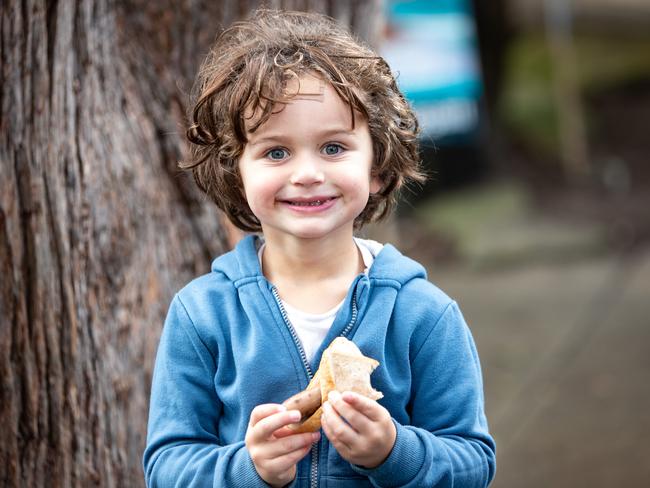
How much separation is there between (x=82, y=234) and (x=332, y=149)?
3.05 ft

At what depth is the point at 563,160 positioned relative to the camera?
33.0 ft

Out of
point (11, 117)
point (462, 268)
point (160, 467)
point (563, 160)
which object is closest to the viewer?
point (160, 467)

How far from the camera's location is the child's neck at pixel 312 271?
216cm

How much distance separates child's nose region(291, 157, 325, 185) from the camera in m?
2.03

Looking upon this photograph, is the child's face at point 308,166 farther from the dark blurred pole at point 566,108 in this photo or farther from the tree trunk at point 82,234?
the dark blurred pole at point 566,108

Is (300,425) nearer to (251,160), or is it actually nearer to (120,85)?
(251,160)

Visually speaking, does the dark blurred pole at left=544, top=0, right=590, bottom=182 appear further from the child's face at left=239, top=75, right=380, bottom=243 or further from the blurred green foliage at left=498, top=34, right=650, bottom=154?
the child's face at left=239, top=75, right=380, bottom=243

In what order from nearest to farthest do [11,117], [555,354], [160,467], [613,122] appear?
[160,467] < [11,117] < [555,354] < [613,122]

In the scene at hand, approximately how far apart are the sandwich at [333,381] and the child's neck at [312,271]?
207 millimetres

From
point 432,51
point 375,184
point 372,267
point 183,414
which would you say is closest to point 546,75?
point 432,51

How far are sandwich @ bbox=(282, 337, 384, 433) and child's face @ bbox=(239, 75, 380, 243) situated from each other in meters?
0.26

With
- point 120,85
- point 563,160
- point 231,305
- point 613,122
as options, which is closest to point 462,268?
point 563,160

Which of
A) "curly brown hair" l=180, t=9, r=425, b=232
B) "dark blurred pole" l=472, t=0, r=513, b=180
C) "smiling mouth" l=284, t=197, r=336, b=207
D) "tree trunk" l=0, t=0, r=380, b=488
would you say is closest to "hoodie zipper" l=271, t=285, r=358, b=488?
"smiling mouth" l=284, t=197, r=336, b=207

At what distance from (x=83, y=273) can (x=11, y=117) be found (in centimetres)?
43
